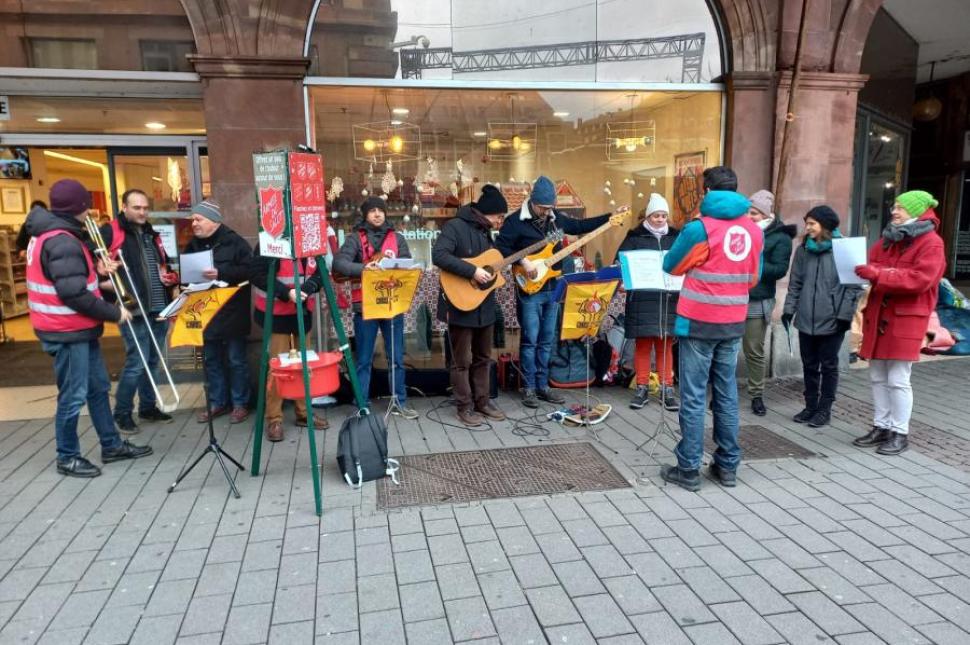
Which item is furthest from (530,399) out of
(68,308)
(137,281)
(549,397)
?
(68,308)

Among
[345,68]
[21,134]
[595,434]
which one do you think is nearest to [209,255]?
[345,68]

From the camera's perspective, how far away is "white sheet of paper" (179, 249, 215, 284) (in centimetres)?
523

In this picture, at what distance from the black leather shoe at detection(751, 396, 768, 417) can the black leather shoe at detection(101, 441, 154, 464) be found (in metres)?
5.23

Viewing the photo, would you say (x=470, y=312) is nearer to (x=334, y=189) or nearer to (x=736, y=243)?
(x=736, y=243)

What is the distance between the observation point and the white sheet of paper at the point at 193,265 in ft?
17.2

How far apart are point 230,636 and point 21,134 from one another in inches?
245

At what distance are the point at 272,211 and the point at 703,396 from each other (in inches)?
119

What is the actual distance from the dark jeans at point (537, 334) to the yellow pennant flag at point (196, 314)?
8.91 feet

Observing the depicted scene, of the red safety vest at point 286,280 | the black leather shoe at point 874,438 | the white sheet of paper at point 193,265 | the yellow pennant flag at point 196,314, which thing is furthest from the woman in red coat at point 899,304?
the white sheet of paper at point 193,265

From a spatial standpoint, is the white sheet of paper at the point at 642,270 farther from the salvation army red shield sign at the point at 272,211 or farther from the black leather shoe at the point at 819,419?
the salvation army red shield sign at the point at 272,211

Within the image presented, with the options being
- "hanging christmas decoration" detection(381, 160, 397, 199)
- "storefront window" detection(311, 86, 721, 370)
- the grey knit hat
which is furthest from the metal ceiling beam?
the grey knit hat

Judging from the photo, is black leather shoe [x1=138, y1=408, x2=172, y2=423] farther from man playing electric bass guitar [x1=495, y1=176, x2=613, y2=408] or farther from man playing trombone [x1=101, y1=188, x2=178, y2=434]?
man playing electric bass guitar [x1=495, y1=176, x2=613, y2=408]

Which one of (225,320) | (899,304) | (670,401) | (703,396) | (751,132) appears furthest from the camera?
(751,132)

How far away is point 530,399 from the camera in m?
6.15
